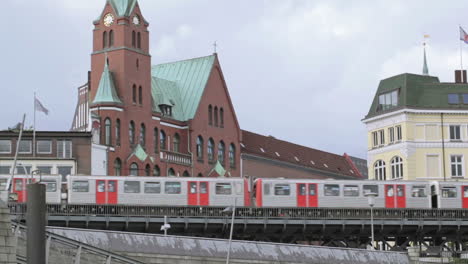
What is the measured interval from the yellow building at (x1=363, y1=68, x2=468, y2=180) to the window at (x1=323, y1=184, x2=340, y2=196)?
2209 centimetres

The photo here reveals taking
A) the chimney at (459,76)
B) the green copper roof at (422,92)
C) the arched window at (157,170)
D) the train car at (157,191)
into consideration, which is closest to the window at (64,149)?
the arched window at (157,170)

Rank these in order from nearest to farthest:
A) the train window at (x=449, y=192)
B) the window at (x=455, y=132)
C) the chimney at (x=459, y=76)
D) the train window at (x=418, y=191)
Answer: the train window at (x=418, y=191), the train window at (x=449, y=192), the window at (x=455, y=132), the chimney at (x=459, y=76)

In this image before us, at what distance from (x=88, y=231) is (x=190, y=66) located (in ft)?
264

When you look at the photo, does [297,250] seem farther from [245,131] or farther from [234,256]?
[245,131]

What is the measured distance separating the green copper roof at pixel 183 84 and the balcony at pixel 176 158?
515 cm

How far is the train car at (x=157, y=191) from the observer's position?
78625mm

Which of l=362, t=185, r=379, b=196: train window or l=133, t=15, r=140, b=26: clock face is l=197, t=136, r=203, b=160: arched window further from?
l=362, t=185, r=379, b=196: train window

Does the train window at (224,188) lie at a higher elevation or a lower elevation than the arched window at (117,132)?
lower

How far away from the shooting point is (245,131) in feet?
448

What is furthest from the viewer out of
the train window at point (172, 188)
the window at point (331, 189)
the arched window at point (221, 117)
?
the arched window at point (221, 117)

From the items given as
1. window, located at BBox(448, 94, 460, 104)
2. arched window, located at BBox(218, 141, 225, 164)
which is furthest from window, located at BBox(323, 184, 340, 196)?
arched window, located at BBox(218, 141, 225, 164)

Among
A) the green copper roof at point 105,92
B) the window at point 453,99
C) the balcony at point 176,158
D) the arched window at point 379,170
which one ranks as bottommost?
the arched window at point 379,170

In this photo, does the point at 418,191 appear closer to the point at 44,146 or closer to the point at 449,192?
the point at 449,192

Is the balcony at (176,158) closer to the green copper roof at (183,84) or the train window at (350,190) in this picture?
the green copper roof at (183,84)
